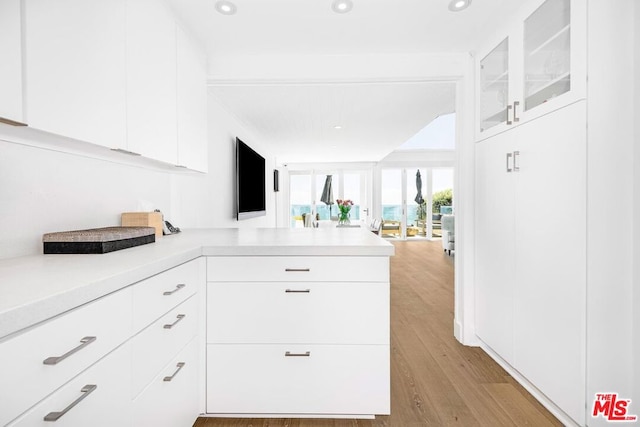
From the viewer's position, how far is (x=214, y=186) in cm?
333

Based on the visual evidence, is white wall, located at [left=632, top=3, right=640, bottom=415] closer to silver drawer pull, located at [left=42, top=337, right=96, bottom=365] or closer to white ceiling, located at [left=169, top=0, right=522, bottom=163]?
white ceiling, located at [left=169, top=0, right=522, bottom=163]

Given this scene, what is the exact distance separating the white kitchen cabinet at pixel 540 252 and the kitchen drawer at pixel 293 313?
35.4 inches

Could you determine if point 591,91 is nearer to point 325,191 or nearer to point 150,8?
point 150,8

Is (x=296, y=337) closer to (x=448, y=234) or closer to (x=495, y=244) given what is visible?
(x=495, y=244)

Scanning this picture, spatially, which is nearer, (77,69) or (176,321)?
(77,69)

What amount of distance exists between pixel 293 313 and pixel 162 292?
61 centimetres

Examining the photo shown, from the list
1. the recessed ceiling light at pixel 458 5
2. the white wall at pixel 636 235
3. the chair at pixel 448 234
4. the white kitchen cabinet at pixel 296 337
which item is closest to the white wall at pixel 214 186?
the white kitchen cabinet at pixel 296 337

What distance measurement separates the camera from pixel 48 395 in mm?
671

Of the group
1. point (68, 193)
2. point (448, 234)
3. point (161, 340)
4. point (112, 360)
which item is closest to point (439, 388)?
point (161, 340)

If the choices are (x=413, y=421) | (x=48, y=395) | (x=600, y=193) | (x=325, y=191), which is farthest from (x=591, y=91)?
(x=325, y=191)

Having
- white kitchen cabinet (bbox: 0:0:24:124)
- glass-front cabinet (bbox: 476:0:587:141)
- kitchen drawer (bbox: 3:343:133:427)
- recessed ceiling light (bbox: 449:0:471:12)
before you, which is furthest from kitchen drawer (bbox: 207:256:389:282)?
recessed ceiling light (bbox: 449:0:471:12)

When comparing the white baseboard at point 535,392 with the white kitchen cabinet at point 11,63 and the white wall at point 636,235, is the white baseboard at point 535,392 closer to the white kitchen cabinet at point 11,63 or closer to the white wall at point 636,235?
the white wall at point 636,235

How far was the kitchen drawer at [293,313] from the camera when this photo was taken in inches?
59.5

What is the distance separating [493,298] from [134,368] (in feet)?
7.11
